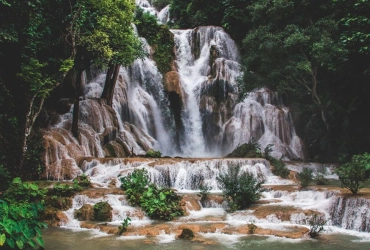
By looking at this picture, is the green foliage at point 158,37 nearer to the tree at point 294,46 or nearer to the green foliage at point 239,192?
the tree at point 294,46

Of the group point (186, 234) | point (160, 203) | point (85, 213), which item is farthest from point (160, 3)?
point (186, 234)

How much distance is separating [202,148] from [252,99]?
15.3 ft

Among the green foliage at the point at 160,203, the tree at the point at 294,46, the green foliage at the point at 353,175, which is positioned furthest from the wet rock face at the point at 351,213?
the tree at the point at 294,46

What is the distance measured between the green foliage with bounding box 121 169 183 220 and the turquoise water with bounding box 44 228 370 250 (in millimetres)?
2029

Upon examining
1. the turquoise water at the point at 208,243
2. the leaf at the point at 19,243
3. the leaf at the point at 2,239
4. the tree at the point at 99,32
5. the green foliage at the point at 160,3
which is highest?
the green foliage at the point at 160,3

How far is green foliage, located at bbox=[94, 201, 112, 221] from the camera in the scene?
32.4 feet

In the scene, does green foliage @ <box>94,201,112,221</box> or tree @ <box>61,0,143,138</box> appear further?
tree @ <box>61,0,143,138</box>

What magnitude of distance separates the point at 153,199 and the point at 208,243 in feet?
10.9

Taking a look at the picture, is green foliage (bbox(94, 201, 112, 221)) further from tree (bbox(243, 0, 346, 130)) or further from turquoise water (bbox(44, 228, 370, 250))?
tree (bbox(243, 0, 346, 130))

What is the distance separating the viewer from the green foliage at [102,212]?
9.87 metres

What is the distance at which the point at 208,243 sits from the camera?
24.6 ft

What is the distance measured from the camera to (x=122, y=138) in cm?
1959

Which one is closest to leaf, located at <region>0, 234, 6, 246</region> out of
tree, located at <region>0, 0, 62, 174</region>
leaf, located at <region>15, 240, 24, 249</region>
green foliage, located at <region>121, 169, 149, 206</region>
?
leaf, located at <region>15, 240, 24, 249</region>

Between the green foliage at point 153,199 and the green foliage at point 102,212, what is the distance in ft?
3.15
